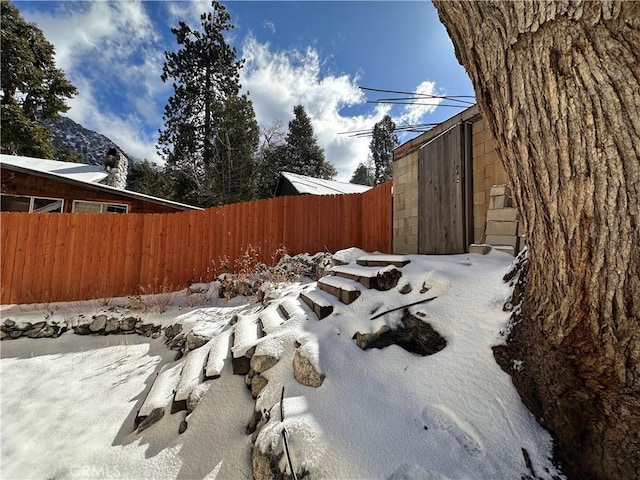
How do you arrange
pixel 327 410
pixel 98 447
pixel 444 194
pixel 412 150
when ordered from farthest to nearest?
pixel 412 150
pixel 444 194
pixel 98 447
pixel 327 410

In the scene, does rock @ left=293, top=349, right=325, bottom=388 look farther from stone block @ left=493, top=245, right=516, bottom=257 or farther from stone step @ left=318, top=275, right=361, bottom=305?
stone block @ left=493, top=245, right=516, bottom=257

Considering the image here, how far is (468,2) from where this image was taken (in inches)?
43.2

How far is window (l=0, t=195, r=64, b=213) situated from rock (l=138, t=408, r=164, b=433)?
7.88 m

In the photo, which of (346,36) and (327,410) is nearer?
(327,410)

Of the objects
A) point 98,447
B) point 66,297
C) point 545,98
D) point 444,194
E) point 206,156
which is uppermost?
point 206,156

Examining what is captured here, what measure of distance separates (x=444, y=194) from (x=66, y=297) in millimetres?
6595

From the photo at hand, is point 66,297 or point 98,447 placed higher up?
point 66,297

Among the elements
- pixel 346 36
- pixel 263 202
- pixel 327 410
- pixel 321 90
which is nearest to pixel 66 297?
pixel 263 202

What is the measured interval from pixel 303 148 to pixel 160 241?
12.8 m

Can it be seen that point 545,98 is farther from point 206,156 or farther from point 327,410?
point 206,156

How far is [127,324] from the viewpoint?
399 centimetres

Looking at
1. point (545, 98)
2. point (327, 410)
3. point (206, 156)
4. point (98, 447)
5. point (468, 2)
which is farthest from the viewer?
point (206, 156)

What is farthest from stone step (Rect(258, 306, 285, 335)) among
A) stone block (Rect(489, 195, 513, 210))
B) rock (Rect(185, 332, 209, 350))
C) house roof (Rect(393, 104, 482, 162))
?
house roof (Rect(393, 104, 482, 162))

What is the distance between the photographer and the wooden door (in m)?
3.56
